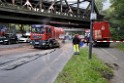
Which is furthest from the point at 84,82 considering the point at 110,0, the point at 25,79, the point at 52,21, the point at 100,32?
the point at 52,21

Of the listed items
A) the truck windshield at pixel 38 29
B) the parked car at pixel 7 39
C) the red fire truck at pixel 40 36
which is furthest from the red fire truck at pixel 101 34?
the parked car at pixel 7 39

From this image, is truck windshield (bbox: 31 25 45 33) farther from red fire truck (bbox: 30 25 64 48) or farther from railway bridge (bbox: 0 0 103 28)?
railway bridge (bbox: 0 0 103 28)

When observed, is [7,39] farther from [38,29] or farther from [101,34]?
[101,34]

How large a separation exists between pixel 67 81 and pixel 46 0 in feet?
208

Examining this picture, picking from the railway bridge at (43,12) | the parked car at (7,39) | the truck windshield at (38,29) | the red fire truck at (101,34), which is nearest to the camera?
the truck windshield at (38,29)

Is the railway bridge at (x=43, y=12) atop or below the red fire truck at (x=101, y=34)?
atop

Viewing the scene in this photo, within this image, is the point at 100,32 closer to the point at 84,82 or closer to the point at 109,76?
the point at 109,76

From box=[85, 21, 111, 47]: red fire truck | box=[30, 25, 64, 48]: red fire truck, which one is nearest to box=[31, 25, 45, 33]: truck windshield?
box=[30, 25, 64, 48]: red fire truck

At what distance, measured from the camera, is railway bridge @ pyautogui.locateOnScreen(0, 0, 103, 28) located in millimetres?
57000

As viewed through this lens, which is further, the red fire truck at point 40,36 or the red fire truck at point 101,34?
Result: the red fire truck at point 101,34

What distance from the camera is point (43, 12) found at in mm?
65500

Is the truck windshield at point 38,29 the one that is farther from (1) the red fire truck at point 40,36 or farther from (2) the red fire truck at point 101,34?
(2) the red fire truck at point 101,34

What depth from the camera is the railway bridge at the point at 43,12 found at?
57.0 m

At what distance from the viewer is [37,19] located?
6650 centimetres
